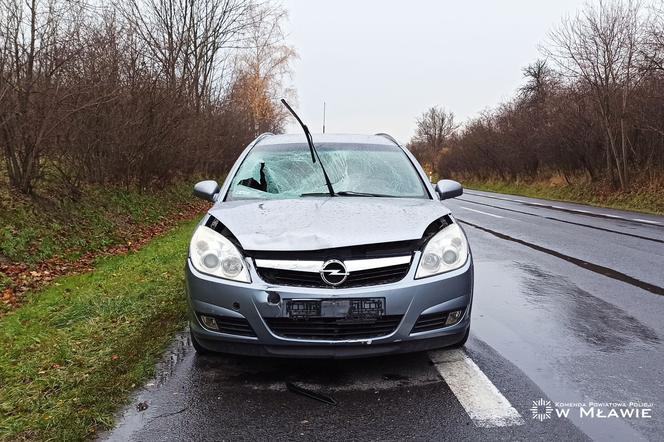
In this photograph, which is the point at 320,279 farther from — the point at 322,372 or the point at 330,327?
the point at 322,372

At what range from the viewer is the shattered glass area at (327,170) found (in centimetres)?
437

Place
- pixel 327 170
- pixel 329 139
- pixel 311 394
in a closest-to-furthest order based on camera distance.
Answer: pixel 311 394, pixel 327 170, pixel 329 139

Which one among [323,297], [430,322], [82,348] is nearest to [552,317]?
[430,322]

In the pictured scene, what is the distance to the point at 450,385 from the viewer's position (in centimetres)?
327

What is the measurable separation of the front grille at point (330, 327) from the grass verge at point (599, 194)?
18930 mm

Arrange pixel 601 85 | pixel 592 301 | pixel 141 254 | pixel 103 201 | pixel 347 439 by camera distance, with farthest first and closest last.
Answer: pixel 601 85 < pixel 103 201 < pixel 141 254 < pixel 592 301 < pixel 347 439

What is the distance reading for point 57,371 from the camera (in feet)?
11.7

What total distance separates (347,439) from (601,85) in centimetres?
2497

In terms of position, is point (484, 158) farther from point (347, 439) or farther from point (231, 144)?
point (347, 439)

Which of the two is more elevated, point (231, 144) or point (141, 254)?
point (231, 144)

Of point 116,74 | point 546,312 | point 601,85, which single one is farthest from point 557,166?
point 546,312

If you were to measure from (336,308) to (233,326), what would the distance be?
0.68 meters

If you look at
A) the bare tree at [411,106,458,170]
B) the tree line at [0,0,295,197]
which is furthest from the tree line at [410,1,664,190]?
the bare tree at [411,106,458,170]

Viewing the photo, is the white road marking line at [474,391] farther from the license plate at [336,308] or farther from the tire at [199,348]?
the tire at [199,348]
